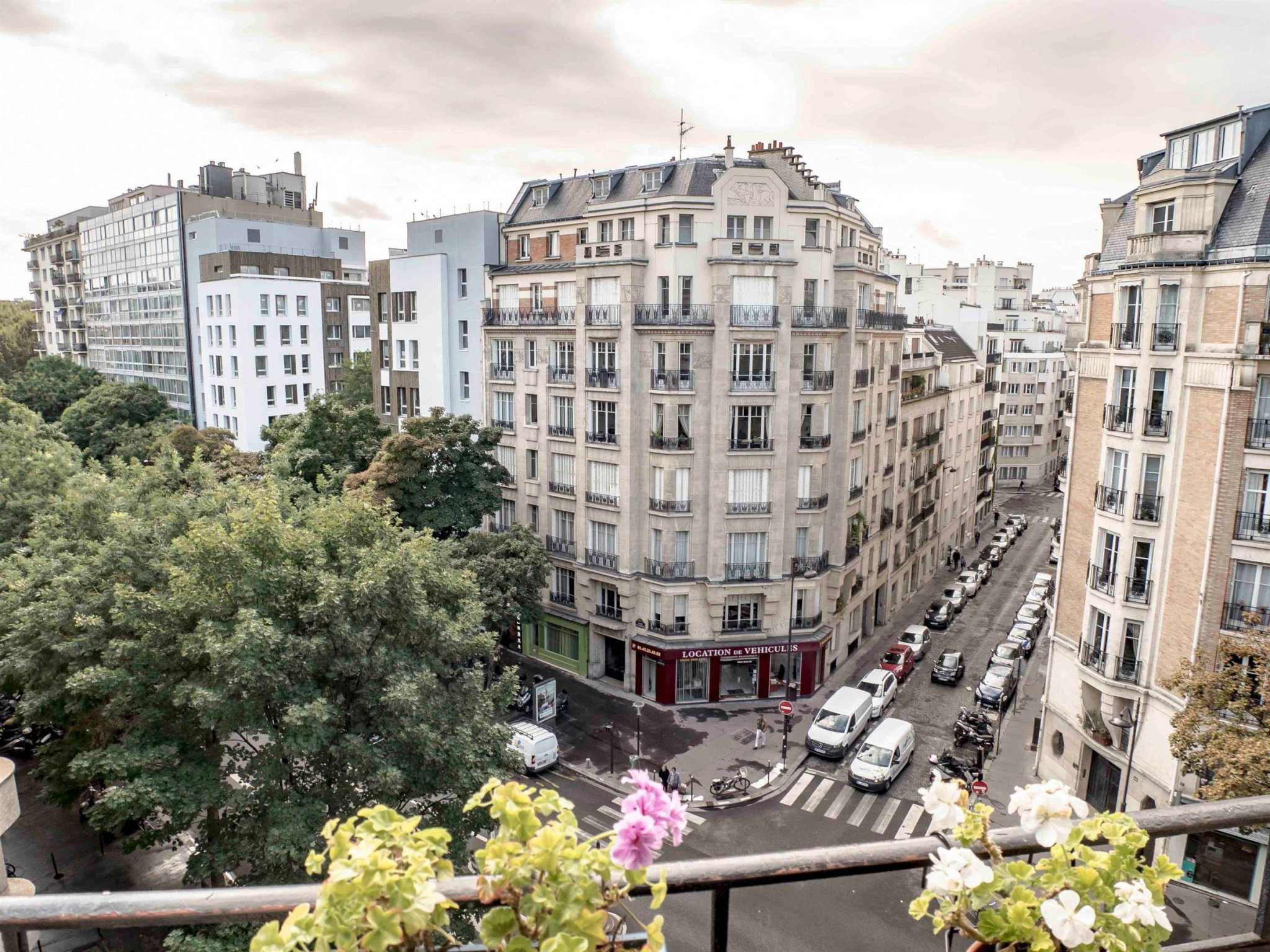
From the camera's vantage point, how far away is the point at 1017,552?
248ft

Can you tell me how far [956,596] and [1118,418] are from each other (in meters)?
31.0

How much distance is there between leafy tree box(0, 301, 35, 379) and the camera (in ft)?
371

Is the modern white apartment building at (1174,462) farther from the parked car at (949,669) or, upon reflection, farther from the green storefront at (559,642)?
the green storefront at (559,642)

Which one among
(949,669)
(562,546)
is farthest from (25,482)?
(949,669)

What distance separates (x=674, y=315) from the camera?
41.1 metres

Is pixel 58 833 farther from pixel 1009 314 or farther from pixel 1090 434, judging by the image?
pixel 1009 314

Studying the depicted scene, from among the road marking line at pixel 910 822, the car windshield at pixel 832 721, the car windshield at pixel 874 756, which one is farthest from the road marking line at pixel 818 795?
the road marking line at pixel 910 822

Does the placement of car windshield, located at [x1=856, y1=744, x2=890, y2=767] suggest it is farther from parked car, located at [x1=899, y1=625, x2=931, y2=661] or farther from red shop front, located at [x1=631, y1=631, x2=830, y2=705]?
parked car, located at [x1=899, y1=625, x2=931, y2=661]

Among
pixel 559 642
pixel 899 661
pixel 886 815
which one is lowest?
pixel 886 815

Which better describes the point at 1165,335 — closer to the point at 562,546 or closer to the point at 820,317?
the point at 820,317

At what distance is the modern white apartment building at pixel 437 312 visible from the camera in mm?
52656

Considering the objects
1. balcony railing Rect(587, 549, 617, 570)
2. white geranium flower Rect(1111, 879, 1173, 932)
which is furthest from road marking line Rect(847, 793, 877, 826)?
white geranium flower Rect(1111, 879, 1173, 932)

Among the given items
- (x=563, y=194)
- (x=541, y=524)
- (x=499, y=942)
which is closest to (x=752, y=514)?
(x=541, y=524)

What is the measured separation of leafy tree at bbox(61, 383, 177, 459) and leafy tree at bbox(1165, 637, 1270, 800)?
6693 centimetres
